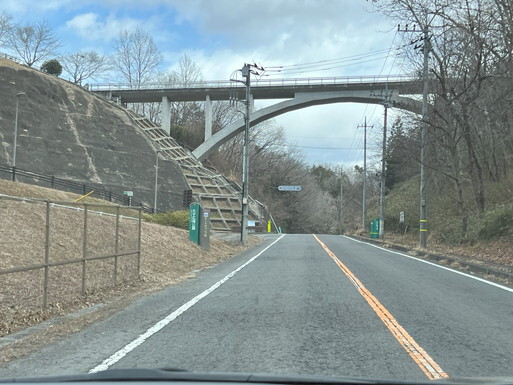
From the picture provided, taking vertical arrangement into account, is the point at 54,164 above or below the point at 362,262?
above

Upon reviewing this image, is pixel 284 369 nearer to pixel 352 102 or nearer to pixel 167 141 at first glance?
pixel 167 141

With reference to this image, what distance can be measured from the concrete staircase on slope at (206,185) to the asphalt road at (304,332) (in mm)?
38953

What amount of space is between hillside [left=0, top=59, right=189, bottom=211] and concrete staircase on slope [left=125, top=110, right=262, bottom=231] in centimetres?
274

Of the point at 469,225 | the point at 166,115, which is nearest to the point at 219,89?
the point at 166,115

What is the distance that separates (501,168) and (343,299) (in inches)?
1043

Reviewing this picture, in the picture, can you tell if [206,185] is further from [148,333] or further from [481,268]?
[148,333]

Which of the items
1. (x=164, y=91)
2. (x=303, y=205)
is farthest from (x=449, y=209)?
(x=303, y=205)

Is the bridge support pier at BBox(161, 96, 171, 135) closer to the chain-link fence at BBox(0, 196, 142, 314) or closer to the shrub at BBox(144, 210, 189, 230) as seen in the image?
the shrub at BBox(144, 210, 189, 230)

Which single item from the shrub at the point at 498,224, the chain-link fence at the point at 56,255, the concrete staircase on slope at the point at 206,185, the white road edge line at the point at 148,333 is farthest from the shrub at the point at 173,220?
the concrete staircase on slope at the point at 206,185

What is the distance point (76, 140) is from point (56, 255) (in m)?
38.8

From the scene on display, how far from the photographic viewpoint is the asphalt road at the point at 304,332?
16.8 ft

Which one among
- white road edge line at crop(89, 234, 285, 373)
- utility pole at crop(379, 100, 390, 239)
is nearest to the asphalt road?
white road edge line at crop(89, 234, 285, 373)

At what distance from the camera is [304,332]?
21.7ft

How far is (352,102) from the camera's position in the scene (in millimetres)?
64500
